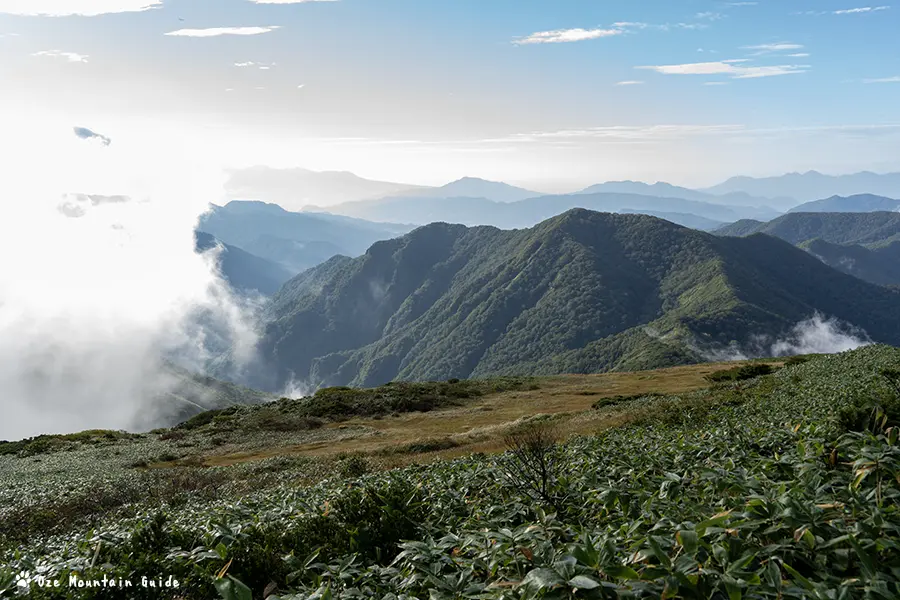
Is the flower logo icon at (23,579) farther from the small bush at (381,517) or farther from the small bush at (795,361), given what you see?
the small bush at (795,361)

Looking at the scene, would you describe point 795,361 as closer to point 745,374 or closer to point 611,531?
point 745,374

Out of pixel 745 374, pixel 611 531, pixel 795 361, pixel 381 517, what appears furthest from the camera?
pixel 795 361

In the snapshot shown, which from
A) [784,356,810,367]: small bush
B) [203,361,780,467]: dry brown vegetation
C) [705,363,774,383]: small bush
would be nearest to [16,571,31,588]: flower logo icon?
[203,361,780,467]: dry brown vegetation

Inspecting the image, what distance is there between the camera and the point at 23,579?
5.10m

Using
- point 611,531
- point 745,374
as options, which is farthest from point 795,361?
point 611,531

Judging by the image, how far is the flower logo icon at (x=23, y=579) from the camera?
4.84 metres

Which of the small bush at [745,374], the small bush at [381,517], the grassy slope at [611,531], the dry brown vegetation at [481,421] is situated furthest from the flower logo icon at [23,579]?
the small bush at [745,374]

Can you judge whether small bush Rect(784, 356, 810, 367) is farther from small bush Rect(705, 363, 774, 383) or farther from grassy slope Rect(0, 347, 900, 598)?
grassy slope Rect(0, 347, 900, 598)

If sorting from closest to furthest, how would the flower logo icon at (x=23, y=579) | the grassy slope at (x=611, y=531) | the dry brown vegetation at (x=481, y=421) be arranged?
1. the grassy slope at (x=611, y=531)
2. the flower logo icon at (x=23, y=579)
3. the dry brown vegetation at (x=481, y=421)

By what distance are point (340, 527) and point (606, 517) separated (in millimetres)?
3376

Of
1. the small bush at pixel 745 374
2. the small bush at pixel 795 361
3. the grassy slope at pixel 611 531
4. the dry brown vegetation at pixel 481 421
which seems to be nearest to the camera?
the grassy slope at pixel 611 531

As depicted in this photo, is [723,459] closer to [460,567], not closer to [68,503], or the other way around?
[460,567]

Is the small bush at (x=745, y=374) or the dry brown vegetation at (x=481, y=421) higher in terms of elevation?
the small bush at (x=745, y=374)

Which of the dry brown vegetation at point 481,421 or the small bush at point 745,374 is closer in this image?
the dry brown vegetation at point 481,421
